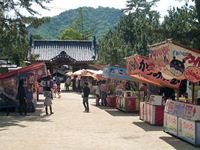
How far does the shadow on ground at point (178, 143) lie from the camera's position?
15.4m

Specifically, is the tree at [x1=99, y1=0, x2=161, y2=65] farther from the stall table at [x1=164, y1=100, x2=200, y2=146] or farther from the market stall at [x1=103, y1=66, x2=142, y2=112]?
the stall table at [x1=164, y1=100, x2=200, y2=146]

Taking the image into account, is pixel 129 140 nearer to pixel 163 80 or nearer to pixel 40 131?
pixel 40 131

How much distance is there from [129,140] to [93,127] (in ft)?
13.0

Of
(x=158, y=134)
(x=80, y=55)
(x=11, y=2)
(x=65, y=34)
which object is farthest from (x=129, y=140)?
(x=65, y=34)

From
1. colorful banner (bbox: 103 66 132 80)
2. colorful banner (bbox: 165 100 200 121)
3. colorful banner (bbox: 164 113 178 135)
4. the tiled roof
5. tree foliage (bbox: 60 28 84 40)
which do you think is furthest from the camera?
tree foliage (bbox: 60 28 84 40)

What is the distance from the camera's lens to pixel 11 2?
1113 inches

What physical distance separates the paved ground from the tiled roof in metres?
36.6

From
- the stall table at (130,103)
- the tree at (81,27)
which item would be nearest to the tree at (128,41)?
the stall table at (130,103)

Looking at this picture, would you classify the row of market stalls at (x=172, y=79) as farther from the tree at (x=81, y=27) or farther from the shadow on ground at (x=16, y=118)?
the tree at (x=81, y=27)

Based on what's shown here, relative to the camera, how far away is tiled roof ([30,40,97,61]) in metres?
61.8

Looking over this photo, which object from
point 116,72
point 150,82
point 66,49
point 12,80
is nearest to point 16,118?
point 12,80

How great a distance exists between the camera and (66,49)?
6419cm

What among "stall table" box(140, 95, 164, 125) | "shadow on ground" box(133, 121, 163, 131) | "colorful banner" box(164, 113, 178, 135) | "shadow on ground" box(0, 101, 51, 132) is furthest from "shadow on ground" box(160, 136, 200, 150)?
"shadow on ground" box(0, 101, 51, 132)

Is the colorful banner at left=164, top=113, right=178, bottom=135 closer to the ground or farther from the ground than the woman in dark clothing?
closer to the ground
